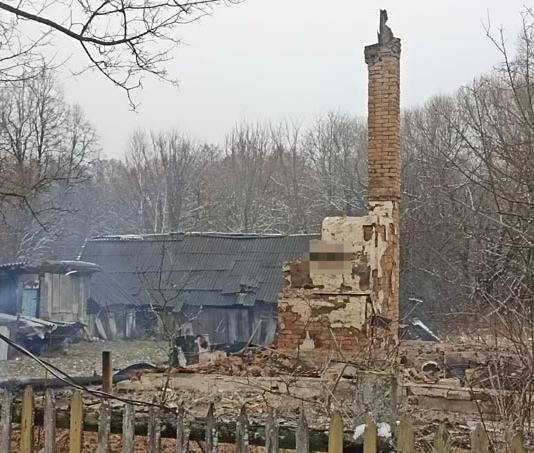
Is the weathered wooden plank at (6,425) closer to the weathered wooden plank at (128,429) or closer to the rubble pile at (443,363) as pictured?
the weathered wooden plank at (128,429)

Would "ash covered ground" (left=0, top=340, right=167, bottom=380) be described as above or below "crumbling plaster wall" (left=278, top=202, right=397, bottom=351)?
below

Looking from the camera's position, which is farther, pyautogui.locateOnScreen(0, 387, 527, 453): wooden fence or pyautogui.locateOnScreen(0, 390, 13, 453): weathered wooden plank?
pyautogui.locateOnScreen(0, 390, 13, 453): weathered wooden plank

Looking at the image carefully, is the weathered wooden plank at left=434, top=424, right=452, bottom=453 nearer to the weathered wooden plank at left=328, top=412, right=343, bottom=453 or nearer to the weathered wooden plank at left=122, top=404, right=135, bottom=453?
the weathered wooden plank at left=328, top=412, right=343, bottom=453

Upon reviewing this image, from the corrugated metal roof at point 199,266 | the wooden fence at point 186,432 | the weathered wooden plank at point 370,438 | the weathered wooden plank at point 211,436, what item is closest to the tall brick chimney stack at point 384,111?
the wooden fence at point 186,432

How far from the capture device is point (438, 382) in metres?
8.67

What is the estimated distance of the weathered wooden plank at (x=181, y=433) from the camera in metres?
3.70

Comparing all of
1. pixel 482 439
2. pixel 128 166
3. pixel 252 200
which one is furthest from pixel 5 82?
pixel 128 166

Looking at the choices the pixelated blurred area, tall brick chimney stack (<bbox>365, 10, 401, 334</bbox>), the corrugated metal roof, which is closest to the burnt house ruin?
the corrugated metal roof

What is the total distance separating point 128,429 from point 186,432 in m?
0.32

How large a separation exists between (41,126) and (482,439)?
32.2 meters

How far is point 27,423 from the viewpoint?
3988mm

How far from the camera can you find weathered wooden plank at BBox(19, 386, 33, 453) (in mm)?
3973

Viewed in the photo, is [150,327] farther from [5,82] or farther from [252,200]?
[5,82]

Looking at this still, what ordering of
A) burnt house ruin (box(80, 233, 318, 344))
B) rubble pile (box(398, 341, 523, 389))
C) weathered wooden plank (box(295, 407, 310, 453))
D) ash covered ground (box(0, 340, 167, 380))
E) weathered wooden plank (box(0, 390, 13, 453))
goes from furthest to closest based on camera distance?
burnt house ruin (box(80, 233, 318, 344)) → ash covered ground (box(0, 340, 167, 380)) → rubble pile (box(398, 341, 523, 389)) → weathered wooden plank (box(0, 390, 13, 453)) → weathered wooden plank (box(295, 407, 310, 453))
